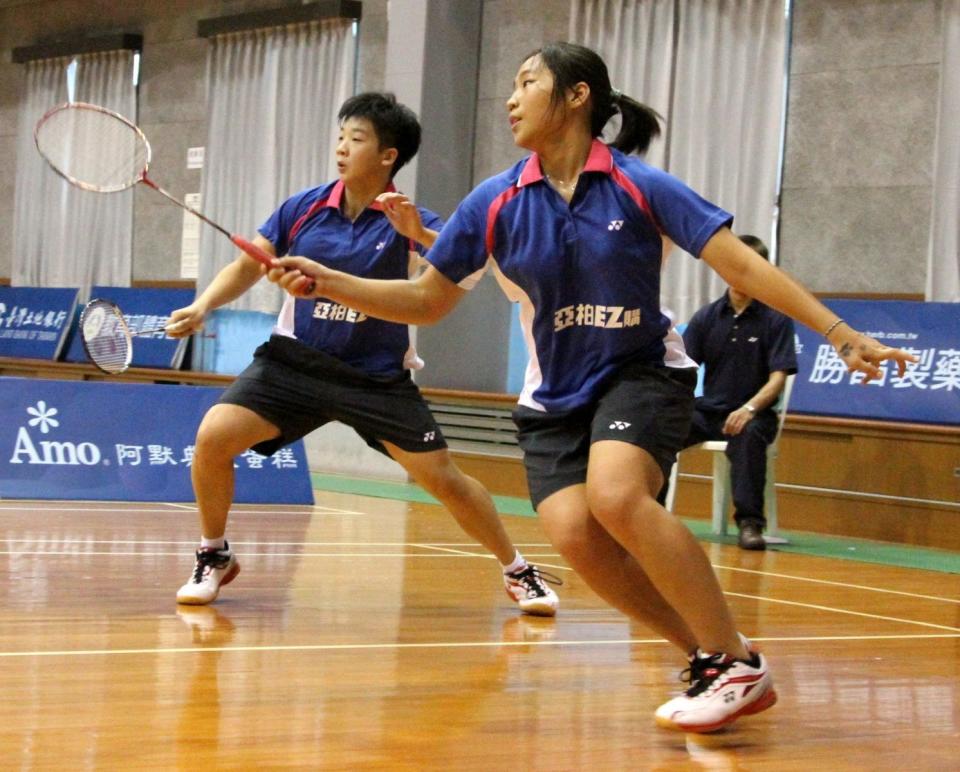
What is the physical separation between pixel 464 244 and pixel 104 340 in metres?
4.28

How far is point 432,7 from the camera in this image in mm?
11391

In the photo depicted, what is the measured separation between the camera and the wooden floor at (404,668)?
9.39 ft

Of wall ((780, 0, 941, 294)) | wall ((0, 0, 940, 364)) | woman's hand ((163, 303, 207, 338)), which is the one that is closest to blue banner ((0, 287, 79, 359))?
wall ((0, 0, 940, 364))

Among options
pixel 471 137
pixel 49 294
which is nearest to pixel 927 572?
pixel 471 137

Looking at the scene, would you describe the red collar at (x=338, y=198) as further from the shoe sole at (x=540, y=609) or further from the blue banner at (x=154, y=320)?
the blue banner at (x=154, y=320)

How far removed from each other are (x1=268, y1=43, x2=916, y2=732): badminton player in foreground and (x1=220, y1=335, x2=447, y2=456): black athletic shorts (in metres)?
1.27

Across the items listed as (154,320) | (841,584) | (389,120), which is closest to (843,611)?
(841,584)

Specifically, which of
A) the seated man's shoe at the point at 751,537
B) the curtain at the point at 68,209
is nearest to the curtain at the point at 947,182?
the seated man's shoe at the point at 751,537

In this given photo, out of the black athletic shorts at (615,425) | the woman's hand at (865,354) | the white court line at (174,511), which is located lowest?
the white court line at (174,511)

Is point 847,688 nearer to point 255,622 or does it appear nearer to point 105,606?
point 255,622

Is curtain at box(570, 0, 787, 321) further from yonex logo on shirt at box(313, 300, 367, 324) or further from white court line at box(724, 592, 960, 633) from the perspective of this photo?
yonex logo on shirt at box(313, 300, 367, 324)

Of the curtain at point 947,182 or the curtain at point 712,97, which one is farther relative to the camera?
the curtain at point 712,97

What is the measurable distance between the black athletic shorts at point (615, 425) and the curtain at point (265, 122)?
992 cm

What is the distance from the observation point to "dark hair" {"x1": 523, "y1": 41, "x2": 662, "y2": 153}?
331 centimetres
